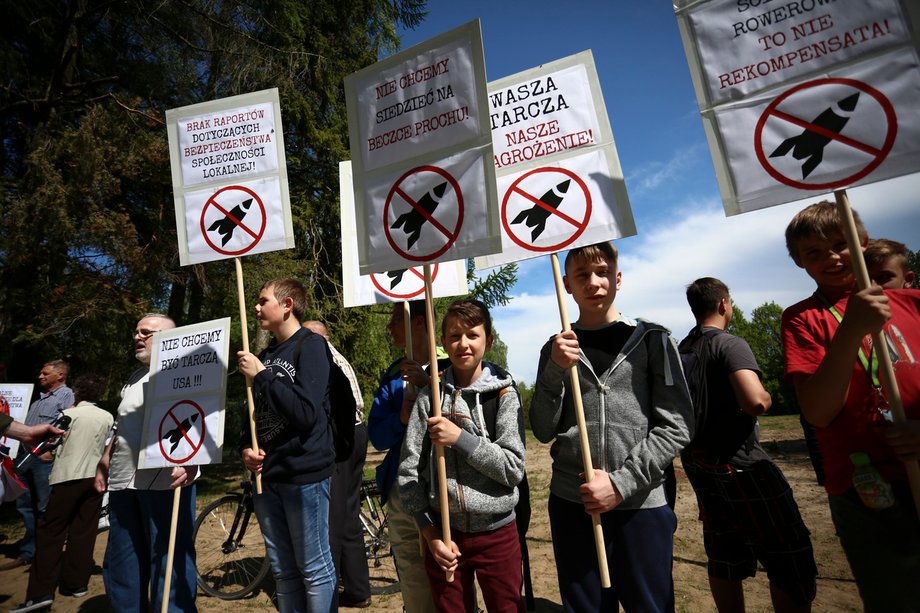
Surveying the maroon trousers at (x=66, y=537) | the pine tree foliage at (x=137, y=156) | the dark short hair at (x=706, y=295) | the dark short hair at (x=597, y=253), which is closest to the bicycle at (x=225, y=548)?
the maroon trousers at (x=66, y=537)

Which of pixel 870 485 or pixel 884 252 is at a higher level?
pixel 884 252

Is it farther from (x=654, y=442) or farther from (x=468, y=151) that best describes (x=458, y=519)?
(x=468, y=151)

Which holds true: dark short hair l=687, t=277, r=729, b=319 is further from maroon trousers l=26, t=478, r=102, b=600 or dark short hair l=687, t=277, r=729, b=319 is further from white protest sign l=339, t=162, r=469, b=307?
maroon trousers l=26, t=478, r=102, b=600

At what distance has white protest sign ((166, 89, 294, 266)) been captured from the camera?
3391 mm

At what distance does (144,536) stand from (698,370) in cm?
369

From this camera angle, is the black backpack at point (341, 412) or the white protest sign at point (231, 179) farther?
the white protest sign at point (231, 179)

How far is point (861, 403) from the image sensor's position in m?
1.74

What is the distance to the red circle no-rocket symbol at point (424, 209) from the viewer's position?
2.41 metres

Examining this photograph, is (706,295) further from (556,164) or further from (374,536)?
(374,536)

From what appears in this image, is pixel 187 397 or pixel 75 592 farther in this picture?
pixel 75 592

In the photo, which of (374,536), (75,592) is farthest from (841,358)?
(75,592)

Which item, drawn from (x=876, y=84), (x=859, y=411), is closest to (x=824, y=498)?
(x=859, y=411)

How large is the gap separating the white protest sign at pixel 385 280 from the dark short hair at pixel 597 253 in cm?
115

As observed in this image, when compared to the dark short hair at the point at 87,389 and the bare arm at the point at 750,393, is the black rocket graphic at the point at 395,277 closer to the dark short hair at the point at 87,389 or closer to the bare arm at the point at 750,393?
the bare arm at the point at 750,393
